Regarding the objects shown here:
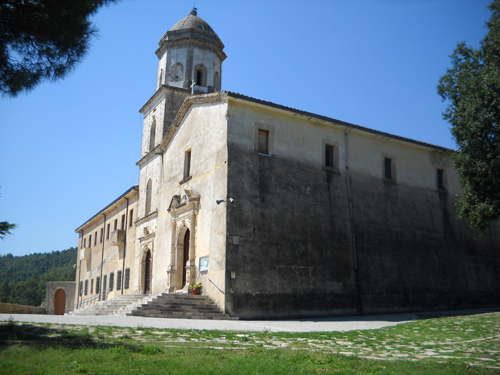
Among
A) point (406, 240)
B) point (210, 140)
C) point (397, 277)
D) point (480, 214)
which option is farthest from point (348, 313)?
point (210, 140)

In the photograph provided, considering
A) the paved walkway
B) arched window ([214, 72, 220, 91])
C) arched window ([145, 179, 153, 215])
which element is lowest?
the paved walkway

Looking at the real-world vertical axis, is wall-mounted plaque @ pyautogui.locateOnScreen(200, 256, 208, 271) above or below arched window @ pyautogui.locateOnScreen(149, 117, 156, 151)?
below

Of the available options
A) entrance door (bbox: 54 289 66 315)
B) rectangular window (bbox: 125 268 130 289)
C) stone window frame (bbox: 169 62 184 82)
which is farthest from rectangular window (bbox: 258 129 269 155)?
entrance door (bbox: 54 289 66 315)

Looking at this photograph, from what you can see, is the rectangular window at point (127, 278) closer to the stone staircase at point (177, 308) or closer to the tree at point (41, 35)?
the stone staircase at point (177, 308)

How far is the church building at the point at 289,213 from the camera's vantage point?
1820cm

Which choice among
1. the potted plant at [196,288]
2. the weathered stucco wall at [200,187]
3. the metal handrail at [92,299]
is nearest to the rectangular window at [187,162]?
the weathered stucco wall at [200,187]

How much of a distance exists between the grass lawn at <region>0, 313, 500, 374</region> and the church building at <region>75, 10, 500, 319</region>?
6.89m

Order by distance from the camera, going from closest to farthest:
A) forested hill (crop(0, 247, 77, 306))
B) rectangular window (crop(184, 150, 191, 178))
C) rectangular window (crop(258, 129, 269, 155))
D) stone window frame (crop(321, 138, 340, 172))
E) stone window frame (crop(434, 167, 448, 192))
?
rectangular window (crop(258, 129, 269, 155))
stone window frame (crop(321, 138, 340, 172))
rectangular window (crop(184, 150, 191, 178))
stone window frame (crop(434, 167, 448, 192))
forested hill (crop(0, 247, 77, 306))

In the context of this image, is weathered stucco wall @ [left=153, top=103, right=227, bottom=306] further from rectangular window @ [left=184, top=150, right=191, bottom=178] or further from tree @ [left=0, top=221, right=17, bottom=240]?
tree @ [left=0, top=221, right=17, bottom=240]

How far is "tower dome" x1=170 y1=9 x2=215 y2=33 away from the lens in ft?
93.0

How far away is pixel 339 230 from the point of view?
67.2 ft

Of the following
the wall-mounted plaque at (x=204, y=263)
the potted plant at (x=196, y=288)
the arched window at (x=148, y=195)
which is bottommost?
the potted plant at (x=196, y=288)

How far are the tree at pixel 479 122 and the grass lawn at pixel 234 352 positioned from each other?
793 cm

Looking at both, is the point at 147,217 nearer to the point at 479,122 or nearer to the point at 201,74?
the point at 201,74
